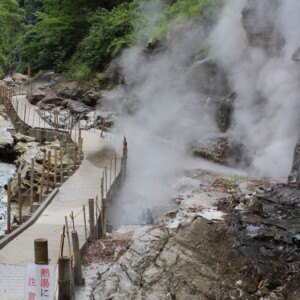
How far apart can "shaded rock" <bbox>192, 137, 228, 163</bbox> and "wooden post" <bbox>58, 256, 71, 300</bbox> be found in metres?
12.3

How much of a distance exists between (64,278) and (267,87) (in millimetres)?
14759

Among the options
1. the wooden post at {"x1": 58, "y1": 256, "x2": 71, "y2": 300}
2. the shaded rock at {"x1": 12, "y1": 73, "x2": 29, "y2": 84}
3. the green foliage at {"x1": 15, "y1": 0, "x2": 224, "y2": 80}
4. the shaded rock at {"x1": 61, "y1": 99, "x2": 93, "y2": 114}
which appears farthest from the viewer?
the shaded rock at {"x1": 12, "y1": 73, "x2": 29, "y2": 84}

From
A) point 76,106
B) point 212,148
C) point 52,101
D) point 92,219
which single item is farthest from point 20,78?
point 92,219

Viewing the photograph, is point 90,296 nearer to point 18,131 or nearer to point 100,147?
point 100,147

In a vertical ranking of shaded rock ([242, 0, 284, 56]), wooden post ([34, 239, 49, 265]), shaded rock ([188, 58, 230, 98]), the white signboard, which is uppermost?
shaded rock ([242, 0, 284, 56])

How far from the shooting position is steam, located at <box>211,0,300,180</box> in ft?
56.1

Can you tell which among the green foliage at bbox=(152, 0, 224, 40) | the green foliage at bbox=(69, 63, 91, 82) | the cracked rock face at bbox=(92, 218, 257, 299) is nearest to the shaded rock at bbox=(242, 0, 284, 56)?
the green foliage at bbox=(152, 0, 224, 40)

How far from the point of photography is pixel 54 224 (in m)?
12.1

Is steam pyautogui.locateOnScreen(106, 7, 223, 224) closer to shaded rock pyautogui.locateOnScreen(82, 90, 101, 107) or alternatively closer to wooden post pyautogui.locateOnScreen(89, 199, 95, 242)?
shaded rock pyautogui.locateOnScreen(82, 90, 101, 107)

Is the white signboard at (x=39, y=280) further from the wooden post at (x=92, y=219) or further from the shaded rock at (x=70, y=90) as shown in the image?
the shaded rock at (x=70, y=90)

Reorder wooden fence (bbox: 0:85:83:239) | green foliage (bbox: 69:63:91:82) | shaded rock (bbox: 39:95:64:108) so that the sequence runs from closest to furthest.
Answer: wooden fence (bbox: 0:85:83:239), shaded rock (bbox: 39:95:64:108), green foliage (bbox: 69:63:91:82)

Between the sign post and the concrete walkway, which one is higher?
the sign post

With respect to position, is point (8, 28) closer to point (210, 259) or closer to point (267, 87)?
point (267, 87)

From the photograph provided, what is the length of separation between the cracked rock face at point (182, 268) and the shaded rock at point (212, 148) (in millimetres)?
9844
